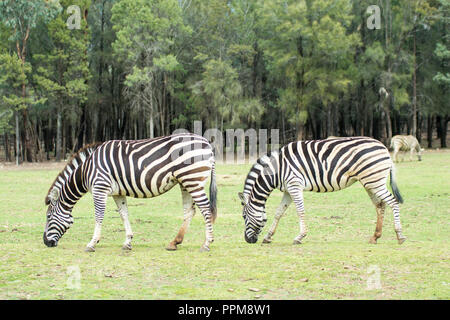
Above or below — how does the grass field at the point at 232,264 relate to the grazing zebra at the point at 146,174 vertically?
below

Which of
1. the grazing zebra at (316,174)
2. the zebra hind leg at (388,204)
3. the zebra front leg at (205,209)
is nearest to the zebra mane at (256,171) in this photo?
the grazing zebra at (316,174)

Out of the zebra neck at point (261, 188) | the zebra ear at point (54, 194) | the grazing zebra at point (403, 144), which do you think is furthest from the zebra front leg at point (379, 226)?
the grazing zebra at point (403, 144)

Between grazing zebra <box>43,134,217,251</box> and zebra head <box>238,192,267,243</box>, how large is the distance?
87cm

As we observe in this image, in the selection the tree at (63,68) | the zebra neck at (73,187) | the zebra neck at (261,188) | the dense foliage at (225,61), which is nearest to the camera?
the zebra neck at (73,187)

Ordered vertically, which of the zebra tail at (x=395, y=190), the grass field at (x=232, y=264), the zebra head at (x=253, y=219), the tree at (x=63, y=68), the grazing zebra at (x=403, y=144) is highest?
the tree at (x=63, y=68)

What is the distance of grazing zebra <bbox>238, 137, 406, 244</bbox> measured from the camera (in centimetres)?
944

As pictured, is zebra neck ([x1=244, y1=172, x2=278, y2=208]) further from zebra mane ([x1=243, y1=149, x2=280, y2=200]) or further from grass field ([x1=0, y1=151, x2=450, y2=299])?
grass field ([x1=0, y1=151, x2=450, y2=299])

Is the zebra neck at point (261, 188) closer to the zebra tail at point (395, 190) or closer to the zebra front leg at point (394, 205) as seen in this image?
the zebra front leg at point (394, 205)

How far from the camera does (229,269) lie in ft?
24.1

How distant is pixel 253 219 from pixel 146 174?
2136mm

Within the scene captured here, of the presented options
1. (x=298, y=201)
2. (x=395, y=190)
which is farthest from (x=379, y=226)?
(x=298, y=201)

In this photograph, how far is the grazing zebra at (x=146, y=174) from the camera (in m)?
8.79

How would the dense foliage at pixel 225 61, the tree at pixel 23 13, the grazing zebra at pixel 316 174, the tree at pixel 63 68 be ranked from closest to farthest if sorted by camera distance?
1. the grazing zebra at pixel 316 174
2. the tree at pixel 23 13
3. the tree at pixel 63 68
4. the dense foliage at pixel 225 61

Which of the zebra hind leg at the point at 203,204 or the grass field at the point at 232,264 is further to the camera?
the zebra hind leg at the point at 203,204
